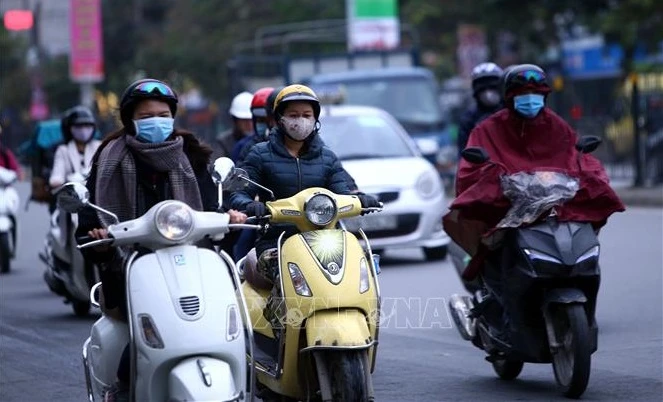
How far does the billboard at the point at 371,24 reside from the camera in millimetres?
40688

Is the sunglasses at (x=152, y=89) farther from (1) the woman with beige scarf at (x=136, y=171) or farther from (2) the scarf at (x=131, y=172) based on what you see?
(2) the scarf at (x=131, y=172)

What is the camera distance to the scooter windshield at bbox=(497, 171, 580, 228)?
8227 millimetres

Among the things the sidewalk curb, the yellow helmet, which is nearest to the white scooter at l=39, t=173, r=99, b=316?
the yellow helmet

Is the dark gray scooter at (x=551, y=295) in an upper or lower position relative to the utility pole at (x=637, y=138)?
upper

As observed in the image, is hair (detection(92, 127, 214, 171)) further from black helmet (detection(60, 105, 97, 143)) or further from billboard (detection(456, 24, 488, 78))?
billboard (detection(456, 24, 488, 78))

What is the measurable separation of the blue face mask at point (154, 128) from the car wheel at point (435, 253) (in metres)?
10.5

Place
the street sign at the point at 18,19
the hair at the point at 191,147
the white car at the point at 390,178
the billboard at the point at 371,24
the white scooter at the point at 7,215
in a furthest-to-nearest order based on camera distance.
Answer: the street sign at the point at 18,19 → the billboard at the point at 371,24 → the white scooter at the point at 7,215 → the white car at the point at 390,178 → the hair at the point at 191,147

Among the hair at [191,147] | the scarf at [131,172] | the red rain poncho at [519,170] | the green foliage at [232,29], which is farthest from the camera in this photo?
the green foliage at [232,29]

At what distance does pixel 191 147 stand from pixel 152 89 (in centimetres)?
35

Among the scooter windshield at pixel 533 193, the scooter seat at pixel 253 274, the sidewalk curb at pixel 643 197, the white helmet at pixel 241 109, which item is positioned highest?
the white helmet at pixel 241 109

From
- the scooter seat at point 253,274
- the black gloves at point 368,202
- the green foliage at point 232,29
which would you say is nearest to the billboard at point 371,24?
the green foliage at point 232,29

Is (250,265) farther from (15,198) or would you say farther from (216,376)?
(15,198)

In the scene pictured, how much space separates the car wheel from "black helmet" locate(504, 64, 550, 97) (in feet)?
27.9

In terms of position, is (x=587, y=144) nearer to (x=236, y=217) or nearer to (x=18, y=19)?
(x=236, y=217)
